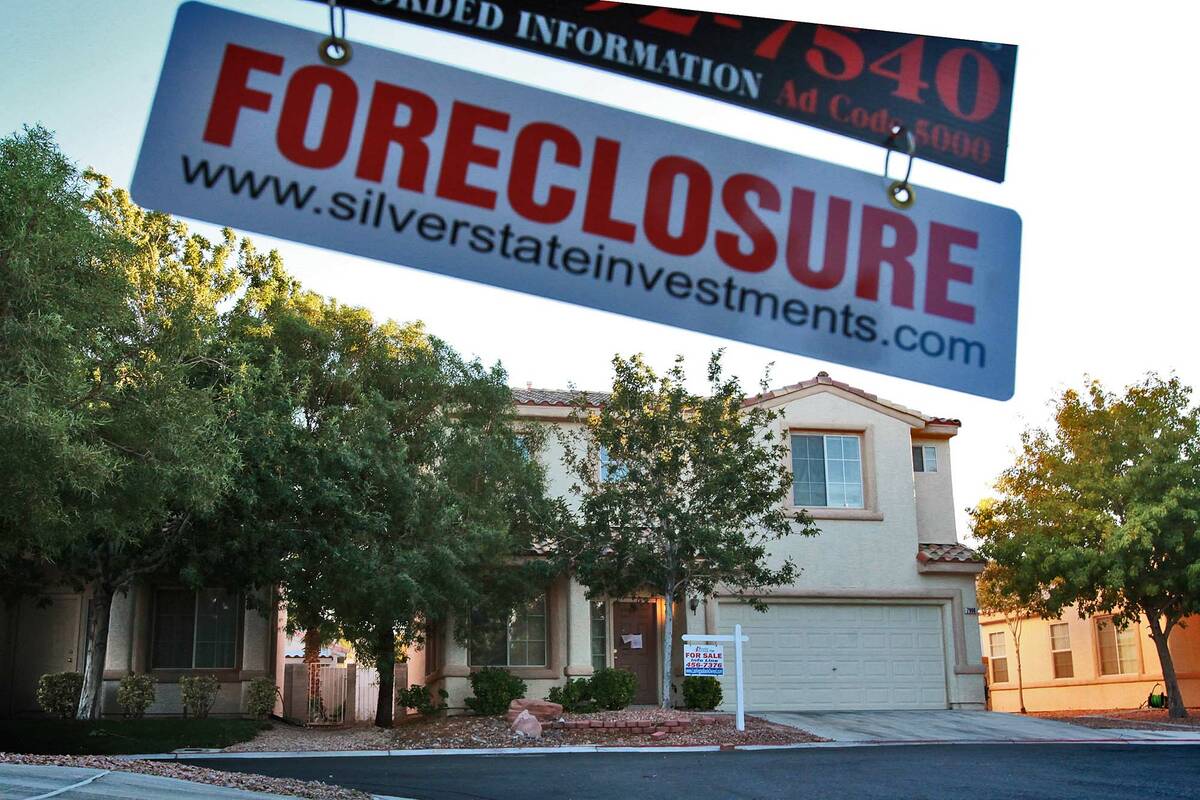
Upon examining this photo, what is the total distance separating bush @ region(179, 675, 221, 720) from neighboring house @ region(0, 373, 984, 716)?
2.93 feet

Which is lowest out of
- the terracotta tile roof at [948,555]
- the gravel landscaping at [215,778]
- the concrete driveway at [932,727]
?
the concrete driveway at [932,727]

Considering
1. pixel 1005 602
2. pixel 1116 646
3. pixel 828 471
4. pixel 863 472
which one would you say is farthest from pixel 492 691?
pixel 1116 646

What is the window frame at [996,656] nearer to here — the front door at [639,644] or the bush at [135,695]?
the front door at [639,644]

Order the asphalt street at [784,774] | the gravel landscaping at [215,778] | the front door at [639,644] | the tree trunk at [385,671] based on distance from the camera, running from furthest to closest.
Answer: the front door at [639,644], the tree trunk at [385,671], the asphalt street at [784,774], the gravel landscaping at [215,778]

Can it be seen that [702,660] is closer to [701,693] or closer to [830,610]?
[701,693]

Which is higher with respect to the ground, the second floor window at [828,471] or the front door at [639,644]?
the second floor window at [828,471]

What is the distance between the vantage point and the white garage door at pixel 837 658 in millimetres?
25547

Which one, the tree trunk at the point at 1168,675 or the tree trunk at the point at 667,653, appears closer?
the tree trunk at the point at 667,653

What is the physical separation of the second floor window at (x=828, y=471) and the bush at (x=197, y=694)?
13071mm

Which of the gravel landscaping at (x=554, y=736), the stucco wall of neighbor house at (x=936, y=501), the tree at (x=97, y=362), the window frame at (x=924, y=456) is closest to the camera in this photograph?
the tree at (x=97, y=362)

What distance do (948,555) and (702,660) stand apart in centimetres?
822

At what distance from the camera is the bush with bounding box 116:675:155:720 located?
22.3 metres

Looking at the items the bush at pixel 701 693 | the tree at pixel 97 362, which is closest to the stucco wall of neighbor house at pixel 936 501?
the bush at pixel 701 693

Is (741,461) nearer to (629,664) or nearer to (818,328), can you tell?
(629,664)
